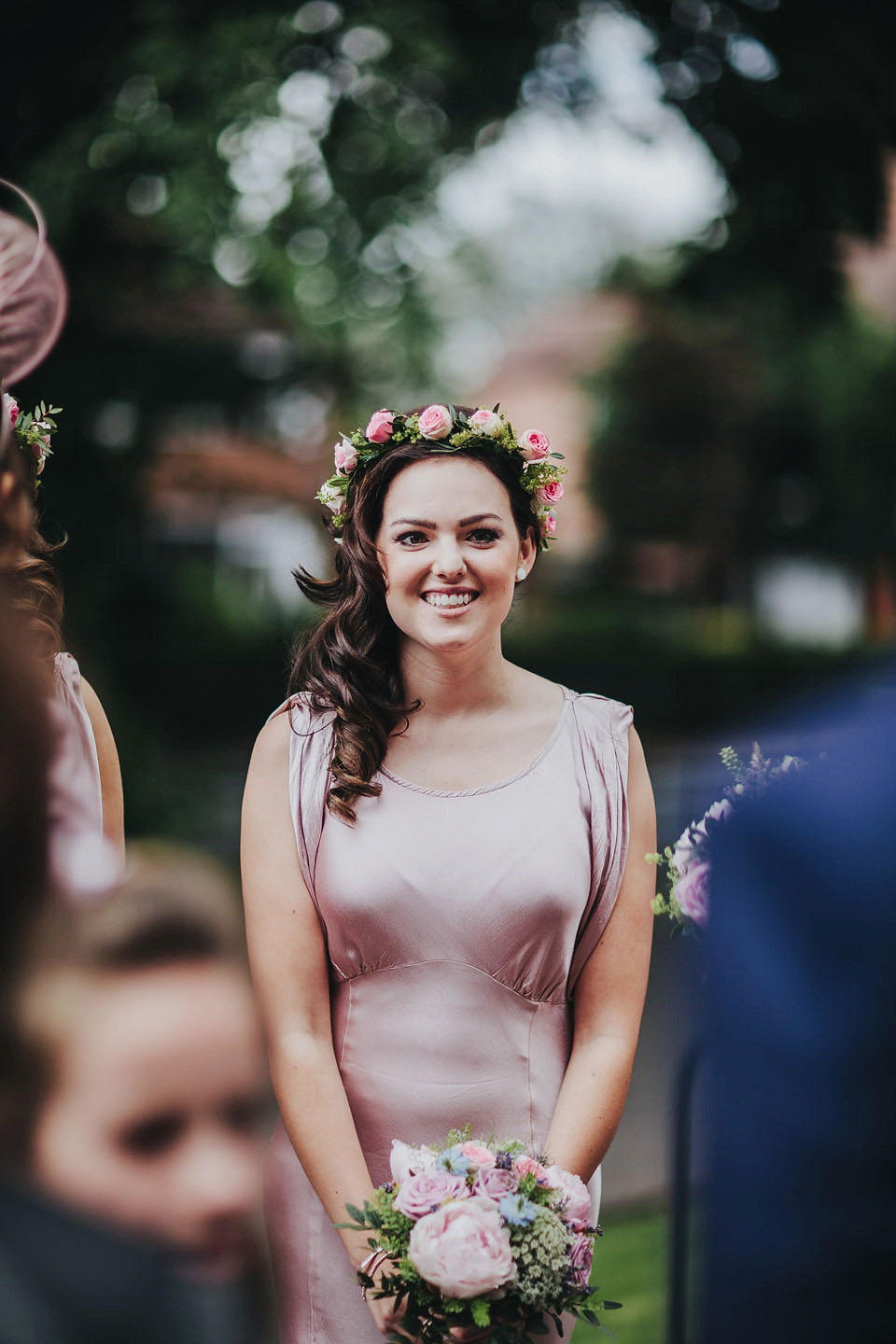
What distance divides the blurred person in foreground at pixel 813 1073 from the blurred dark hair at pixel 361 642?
1157 mm

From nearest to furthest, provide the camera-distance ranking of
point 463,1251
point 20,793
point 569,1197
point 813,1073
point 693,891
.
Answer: point 20,793
point 813,1073
point 463,1251
point 569,1197
point 693,891

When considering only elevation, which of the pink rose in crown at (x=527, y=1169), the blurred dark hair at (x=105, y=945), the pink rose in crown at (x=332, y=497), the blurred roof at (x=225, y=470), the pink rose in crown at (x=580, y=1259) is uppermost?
the blurred roof at (x=225, y=470)

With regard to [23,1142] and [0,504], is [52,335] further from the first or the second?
[23,1142]

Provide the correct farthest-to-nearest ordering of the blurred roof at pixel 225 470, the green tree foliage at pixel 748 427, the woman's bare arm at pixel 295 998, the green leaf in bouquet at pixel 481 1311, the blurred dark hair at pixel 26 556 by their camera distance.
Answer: the blurred roof at pixel 225 470, the green tree foliage at pixel 748 427, the woman's bare arm at pixel 295 998, the blurred dark hair at pixel 26 556, the green leaf in bouquet at pixel 481 1311

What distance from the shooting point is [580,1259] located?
2.24 m

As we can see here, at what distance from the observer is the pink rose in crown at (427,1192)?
7.06 ft

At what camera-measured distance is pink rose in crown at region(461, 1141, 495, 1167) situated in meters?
2.24

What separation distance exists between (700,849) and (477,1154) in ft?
2.22

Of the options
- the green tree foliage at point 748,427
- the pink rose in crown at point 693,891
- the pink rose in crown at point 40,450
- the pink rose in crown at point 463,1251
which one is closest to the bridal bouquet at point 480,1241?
the pink rose in crown at point 463,1251

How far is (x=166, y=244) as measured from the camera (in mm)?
9539

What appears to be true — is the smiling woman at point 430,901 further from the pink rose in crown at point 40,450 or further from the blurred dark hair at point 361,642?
the pink rose in crown at point 40,450

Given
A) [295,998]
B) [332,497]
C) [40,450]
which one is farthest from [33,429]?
[295,998]

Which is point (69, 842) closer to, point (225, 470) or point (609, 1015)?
point (609, 1015)

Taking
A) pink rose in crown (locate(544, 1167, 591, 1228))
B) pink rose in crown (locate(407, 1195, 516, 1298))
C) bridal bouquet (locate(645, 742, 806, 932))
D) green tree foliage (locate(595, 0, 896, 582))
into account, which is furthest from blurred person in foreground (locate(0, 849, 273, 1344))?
green tree foliage (locate(595, 0, 896, 582))
